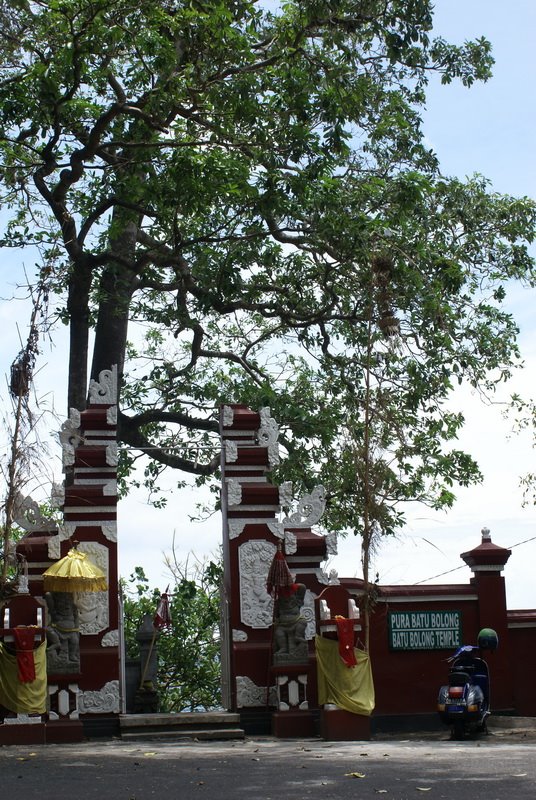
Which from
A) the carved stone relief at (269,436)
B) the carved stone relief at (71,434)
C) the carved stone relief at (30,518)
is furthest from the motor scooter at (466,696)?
the carved stone relief at (71,434)

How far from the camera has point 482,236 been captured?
18.3 meters

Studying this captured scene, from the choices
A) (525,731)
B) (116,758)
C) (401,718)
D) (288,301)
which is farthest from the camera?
(288,301)

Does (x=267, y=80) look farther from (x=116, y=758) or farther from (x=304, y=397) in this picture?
(x=116, y=758)

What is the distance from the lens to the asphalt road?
8.27 meters

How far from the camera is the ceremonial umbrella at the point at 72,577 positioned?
42.8ft

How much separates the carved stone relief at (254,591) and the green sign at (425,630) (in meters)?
1.56

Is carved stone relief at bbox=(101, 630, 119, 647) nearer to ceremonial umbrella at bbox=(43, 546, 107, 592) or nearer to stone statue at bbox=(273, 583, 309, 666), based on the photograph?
ceremonial umbrella at bbox=(43, 546, 107, 592)

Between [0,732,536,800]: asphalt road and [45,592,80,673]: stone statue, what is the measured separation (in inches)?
38.4

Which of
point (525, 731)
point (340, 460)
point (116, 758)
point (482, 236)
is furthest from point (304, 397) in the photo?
point (116, 758)

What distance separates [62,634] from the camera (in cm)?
1322

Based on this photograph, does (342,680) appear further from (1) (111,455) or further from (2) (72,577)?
(1) (111,455)

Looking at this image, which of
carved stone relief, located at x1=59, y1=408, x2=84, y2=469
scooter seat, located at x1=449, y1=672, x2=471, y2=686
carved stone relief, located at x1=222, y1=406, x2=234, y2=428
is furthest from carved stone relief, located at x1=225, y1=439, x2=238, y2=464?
scooter seat, located at x1=449, y1=672, x2=471, y2=686

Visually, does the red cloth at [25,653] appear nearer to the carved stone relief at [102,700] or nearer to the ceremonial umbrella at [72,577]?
the ceremonial umbrella at [72,577]

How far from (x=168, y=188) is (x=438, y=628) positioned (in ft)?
21.2
